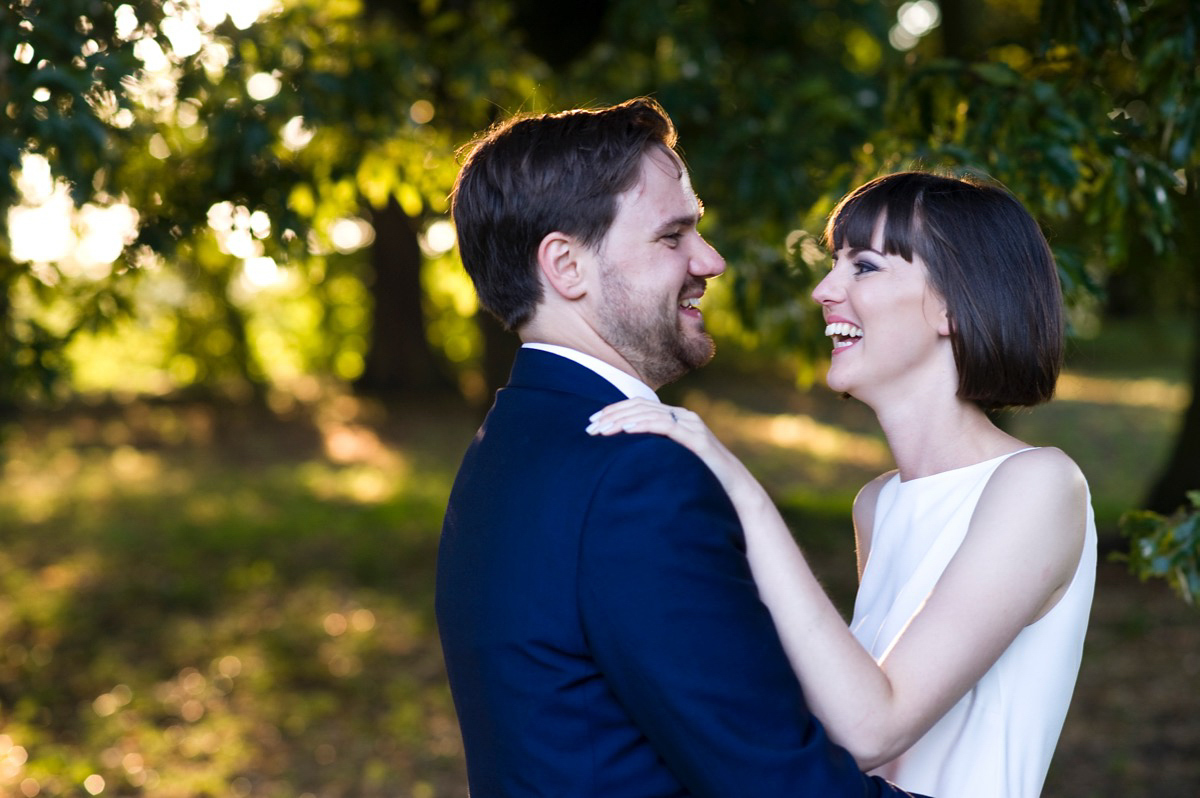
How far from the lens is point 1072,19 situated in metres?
3.40

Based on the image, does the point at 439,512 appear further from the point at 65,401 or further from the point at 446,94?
the point at 65,401

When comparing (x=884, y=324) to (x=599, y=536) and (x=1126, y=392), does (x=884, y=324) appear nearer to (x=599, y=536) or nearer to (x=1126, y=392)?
(x=599, y=536)

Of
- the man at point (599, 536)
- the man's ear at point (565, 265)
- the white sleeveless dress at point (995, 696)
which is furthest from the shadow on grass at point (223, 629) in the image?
the man's ear at point (565, 265)

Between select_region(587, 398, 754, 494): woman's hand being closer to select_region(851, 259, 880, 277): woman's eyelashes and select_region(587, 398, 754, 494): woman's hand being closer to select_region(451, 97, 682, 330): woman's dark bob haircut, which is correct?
select_region(451, 97, 682, 330): woman's dark bob haircut

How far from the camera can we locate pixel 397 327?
1831cm

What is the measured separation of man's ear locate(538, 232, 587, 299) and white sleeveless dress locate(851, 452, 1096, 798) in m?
0.86

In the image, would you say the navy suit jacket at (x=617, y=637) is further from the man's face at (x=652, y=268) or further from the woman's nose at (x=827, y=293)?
the woman's nose at (x=827, y=293)

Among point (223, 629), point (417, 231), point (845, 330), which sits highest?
point (845, 330)

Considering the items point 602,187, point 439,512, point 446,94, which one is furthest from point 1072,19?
point 439,512

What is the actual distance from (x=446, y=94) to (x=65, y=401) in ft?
45.7

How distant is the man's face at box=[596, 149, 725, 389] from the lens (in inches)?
79.5

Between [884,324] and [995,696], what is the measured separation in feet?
2.34

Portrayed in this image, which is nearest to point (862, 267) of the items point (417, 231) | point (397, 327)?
point (417, 231)

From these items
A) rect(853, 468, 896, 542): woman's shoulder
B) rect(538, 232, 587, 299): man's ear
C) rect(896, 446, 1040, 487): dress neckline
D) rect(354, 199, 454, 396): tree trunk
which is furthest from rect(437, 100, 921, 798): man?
rect(354, 199, 454, 396): tree trunk
